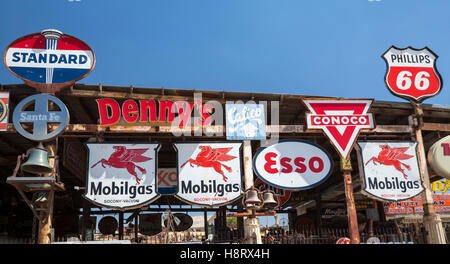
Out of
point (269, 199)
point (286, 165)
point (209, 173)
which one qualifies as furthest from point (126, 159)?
point (286, 165)

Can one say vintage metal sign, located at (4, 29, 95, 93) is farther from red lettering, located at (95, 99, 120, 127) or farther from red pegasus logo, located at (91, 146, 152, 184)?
red pegasus logo, located at (91, 146, 152, 184)

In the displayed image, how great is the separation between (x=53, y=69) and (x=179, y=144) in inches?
228

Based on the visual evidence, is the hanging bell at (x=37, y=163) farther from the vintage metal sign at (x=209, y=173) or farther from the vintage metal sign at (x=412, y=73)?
the vintage metal sign at (x=412, y=73)

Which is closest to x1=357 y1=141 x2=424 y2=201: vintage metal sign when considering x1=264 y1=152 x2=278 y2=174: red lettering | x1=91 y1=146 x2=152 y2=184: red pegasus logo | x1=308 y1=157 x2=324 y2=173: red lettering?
x1=308 y1=157 x2=324 y2=173: red lettering

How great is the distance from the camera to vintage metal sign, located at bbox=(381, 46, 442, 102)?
55.6ft

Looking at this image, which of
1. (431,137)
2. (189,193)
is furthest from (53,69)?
(431,137)

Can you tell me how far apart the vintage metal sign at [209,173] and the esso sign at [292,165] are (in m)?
1.00

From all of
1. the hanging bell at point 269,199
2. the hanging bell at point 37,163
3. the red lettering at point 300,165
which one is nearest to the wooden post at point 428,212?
the red lettering at point 300,165

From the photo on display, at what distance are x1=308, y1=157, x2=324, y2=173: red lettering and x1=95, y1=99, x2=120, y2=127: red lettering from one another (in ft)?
26.6

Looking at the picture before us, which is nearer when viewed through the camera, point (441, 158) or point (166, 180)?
point (441, 158)

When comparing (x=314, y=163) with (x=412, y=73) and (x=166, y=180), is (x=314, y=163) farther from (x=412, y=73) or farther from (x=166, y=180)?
(x=166, y=180)

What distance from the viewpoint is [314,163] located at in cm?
1560

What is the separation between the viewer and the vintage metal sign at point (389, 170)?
1536 centimetres

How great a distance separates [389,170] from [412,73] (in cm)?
480
